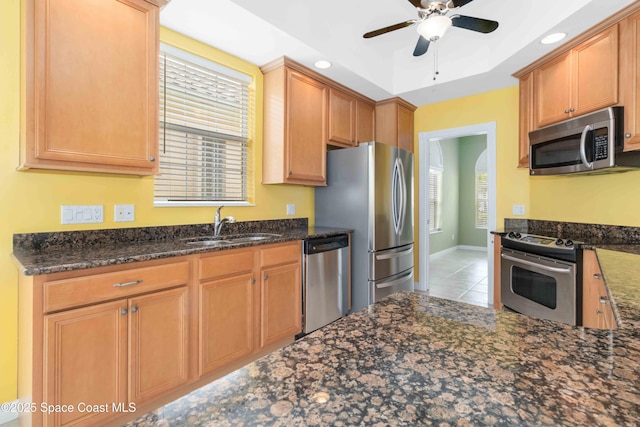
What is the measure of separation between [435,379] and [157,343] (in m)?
1.69

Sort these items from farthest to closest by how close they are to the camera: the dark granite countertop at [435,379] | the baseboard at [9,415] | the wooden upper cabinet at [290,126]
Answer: the wooden upper cabinet at [290,126], the baseboard at [9,415], the dark granite countertop at [435,379]

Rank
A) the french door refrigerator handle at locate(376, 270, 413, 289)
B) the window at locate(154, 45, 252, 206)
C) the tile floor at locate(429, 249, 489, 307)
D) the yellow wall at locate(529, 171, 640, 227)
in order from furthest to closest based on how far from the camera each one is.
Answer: the tile floor at locate(429, 249, 489, 307), the french door refrigerator handle at locate(376, 270, 413, 289), the yellow wall at locate(529, 171, 640, 227), the window at locate(154, 45, 252, 206)

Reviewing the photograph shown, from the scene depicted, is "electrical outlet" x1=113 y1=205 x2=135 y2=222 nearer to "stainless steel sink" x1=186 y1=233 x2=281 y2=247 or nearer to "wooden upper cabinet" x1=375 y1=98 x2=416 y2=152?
"stainless steel sink" x1=186 y1=233 x2=281 y2=247

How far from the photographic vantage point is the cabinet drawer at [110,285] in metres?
1.42

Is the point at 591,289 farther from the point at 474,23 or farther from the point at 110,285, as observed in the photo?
the point at 110,285

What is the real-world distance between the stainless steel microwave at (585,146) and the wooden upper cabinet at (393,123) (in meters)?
1.48

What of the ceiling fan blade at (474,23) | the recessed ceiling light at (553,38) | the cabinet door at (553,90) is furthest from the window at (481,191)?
the ceiling fan blade at (474,23)

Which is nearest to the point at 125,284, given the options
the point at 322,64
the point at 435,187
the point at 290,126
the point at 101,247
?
the point at 101,247

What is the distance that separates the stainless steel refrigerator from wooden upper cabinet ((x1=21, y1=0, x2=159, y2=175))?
179 cm

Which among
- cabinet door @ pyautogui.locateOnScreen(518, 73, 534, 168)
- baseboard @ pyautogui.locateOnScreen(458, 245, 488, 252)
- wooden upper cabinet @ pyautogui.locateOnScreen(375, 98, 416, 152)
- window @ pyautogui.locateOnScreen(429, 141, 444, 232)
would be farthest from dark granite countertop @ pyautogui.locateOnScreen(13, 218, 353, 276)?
baseboard @ pyautogui.locateOnScreen(458, 245, 488, 252)

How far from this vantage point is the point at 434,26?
1.98 meters

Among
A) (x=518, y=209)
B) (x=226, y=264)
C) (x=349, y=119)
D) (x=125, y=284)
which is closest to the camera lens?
(x=125, y=284)

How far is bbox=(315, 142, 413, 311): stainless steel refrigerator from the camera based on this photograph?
3049 mm

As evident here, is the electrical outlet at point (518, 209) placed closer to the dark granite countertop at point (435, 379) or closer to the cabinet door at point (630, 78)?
the cabinet door at point (630, 78)
